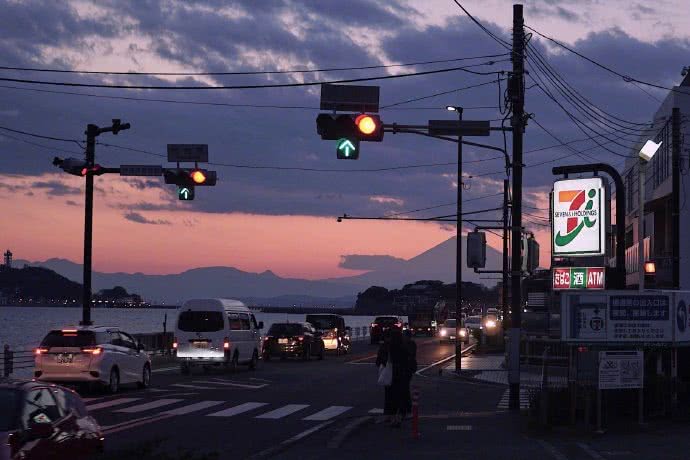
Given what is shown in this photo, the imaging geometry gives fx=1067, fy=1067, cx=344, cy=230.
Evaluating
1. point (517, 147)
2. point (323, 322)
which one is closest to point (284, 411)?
point (517, 147)

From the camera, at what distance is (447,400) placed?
2788 cm

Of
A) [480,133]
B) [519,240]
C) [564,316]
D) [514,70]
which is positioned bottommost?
[564,316]

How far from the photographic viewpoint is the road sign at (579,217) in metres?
34.6

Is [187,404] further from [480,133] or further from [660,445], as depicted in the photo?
Result: [660,445]

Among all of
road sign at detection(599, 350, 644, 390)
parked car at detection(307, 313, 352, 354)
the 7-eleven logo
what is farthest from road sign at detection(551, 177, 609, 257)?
parked car at detection(307, 313, 352, 354)

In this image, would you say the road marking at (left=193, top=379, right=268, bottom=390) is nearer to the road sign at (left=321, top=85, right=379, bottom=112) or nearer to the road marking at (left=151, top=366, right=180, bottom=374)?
the road marking at (left=151, top=366, right=180, bottom=374)

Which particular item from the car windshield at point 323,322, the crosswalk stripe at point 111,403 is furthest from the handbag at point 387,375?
the car windshield at point 323,322

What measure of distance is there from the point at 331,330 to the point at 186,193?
26464 millimetres

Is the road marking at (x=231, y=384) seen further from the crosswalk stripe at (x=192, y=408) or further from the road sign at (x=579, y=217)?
the road sign at (x=579, y=217)

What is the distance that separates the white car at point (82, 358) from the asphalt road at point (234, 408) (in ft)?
1.86

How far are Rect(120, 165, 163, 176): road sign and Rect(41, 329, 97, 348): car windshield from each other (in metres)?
5.65

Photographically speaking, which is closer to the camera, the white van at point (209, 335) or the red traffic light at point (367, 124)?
the red traffic light at point (367, 124)

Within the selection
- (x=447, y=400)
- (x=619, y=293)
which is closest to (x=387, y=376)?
(x=619, y=293)

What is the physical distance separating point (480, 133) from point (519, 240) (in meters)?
3.24
